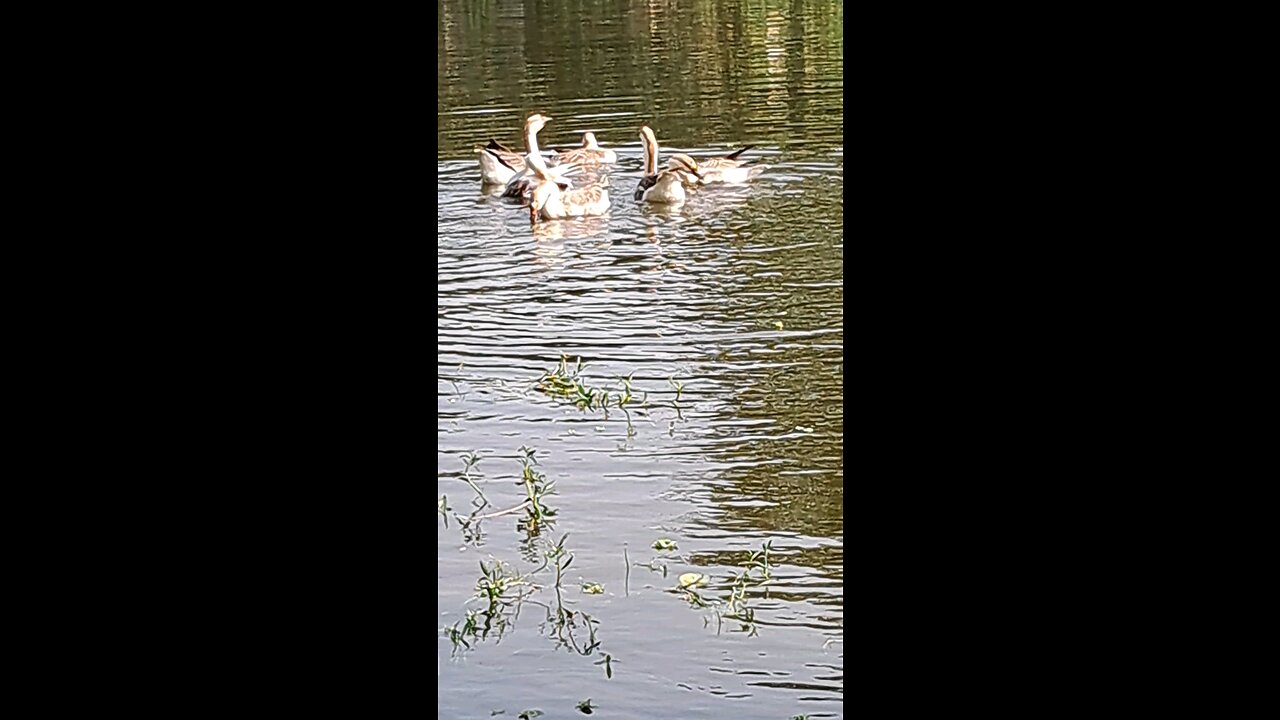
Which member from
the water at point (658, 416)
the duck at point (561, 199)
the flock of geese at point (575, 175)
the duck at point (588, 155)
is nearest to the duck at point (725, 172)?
the flock of geese at point (575, 175)

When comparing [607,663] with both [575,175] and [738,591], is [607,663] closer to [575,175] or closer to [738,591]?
[738,591]

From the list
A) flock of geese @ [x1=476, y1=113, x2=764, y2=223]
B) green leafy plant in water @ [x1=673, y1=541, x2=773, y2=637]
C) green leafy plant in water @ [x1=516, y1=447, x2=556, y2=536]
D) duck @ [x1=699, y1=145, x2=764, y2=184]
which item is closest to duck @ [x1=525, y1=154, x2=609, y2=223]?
flock of geese @ [x1=476, y1=113, x2=764, y2=223]

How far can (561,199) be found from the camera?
8477mm

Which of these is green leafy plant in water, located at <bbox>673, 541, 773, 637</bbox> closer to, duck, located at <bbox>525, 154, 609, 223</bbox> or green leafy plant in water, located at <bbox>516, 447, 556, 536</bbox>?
green leafy plant in water, located at <bbox>516, 447, 556, 536</bbox>

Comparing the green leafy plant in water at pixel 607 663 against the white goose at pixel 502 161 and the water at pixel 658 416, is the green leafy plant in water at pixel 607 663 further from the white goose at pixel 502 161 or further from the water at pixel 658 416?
the white goose at pixel 502 161

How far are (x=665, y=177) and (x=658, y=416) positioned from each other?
3568 millimetres

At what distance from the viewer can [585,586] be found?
13.2 feet

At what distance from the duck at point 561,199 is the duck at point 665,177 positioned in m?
0.21

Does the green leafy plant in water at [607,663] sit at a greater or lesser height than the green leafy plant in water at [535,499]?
lesser

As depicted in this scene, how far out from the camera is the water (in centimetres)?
362

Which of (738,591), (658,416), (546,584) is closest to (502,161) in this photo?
(658,416)

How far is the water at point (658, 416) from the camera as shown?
3617 mm

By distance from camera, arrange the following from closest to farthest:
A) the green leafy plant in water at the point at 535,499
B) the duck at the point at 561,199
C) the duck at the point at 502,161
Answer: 1. the green leafy plant in water at the point at 535,499
2. the duck at the point at 561,199
3. the duck at the point at 502,161
